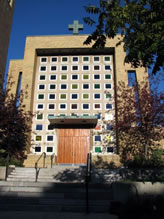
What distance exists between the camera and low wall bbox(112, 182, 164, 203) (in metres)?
6.77

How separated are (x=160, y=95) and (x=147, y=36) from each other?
666 centimetres

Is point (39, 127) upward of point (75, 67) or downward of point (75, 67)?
downward

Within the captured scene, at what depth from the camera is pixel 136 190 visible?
22.4 ft

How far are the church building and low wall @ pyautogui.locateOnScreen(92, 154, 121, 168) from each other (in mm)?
204

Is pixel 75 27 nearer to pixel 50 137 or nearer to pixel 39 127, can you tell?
pixel 39 127

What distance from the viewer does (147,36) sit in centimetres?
499

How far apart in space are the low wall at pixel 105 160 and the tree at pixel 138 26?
1018cm

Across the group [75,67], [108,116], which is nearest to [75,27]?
[75,67]

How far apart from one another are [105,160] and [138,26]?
11.0 meters

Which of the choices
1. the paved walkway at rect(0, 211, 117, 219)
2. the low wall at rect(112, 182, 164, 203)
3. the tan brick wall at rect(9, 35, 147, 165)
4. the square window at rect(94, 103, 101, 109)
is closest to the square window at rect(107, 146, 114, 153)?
the square window at rect(94, 103, 101, 109)

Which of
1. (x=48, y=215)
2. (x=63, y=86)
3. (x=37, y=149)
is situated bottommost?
(x=48, y=215)

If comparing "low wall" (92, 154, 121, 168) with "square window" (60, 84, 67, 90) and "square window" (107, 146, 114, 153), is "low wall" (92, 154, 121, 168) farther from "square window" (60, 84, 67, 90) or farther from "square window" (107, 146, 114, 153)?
"square window" (60, 84, 67, 90)

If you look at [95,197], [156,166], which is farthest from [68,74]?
[95,197]

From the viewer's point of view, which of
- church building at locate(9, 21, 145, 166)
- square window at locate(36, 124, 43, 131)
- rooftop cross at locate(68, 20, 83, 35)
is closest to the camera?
church building at locate(9, 21, 145, 166)
